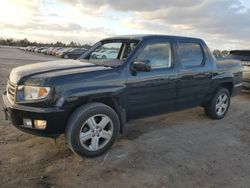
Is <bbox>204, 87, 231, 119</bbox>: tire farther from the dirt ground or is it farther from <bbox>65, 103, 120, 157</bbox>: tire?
<bbox>65, 103, 120, 157</bbox>: tire

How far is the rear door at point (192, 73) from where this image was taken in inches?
224

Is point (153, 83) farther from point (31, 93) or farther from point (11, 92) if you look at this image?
point (11, 92)

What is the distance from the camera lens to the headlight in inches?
159

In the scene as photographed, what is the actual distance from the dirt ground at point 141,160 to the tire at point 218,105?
644 millimetres

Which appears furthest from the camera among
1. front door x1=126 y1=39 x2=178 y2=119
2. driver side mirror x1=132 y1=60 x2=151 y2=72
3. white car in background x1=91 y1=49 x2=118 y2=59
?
white car in background x1=91 y1=49 x2=118 y2=59

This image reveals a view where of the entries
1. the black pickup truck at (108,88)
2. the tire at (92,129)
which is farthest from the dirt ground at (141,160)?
the black pickup truck at (108,88)

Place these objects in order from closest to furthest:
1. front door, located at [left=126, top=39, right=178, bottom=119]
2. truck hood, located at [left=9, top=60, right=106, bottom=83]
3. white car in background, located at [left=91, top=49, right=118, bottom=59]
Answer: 1. truck hood, located at [left=9, top=60, right=106, bottom=83]
2. front door, located at [left=126, top=39, right=178, bottom=119]
3. white car in background, located at [left=91, top=49, right=118, bottom=59]

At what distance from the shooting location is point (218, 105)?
6.83m

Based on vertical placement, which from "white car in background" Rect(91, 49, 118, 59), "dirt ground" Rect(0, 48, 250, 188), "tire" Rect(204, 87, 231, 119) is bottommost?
"dirt ground" Rect(0, 48, 250, 188)

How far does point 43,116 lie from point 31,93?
36 cm

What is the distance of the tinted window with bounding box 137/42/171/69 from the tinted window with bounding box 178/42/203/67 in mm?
328

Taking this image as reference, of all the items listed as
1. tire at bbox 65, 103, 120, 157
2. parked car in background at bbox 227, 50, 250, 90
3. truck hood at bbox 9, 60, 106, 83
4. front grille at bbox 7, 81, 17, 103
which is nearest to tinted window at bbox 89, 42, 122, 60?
truck hood at bbox 9, 60, 106, 83

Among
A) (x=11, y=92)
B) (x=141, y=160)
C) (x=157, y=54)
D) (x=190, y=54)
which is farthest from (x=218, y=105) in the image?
(x=11, y=92)

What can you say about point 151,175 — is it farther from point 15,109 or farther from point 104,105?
point 15,109
